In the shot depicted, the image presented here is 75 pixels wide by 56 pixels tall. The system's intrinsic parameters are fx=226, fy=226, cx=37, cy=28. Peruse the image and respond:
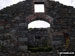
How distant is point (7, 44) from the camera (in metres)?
12.3

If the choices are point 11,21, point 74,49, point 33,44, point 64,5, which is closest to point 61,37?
point 74,49

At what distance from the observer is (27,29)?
12.7 m

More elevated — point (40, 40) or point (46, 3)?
point (46, 3)

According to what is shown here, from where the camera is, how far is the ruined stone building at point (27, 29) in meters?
12.2

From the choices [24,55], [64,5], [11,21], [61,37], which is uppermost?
[64,5]

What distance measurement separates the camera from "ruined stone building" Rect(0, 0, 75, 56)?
40.1 ft

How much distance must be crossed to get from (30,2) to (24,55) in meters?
3.21

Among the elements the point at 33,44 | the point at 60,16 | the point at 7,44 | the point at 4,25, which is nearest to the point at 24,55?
the point at 7,44

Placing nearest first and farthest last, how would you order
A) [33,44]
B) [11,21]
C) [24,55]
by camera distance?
[24,55] < [11,21] < [33,44]

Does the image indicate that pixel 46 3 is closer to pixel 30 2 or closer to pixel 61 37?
pixel 30 2

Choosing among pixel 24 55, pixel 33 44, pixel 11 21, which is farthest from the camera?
pixel 33 44

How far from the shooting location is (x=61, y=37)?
12.5 meters

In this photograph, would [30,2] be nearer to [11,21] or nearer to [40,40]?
[11,21]

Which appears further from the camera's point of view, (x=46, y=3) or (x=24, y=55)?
(x=46, y=3)
